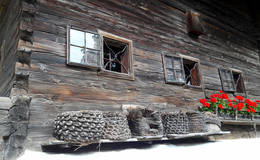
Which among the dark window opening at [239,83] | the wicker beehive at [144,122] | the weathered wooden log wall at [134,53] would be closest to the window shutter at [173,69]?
the weathered wooden log wall at [134,53]

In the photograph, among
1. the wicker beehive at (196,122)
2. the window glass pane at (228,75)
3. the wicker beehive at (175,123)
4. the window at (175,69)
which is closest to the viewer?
the wicker beehive at (175,123)

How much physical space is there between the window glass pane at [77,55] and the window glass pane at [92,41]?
8.8 inches

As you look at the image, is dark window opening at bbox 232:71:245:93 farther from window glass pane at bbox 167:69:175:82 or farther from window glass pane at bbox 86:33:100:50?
window glass pane at bbox 86:33:100:50

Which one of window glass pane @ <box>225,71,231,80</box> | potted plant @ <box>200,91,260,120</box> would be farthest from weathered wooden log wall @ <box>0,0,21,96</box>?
window glass pane @ <box>225,71,231,80</box>

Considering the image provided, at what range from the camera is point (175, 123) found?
425 cm

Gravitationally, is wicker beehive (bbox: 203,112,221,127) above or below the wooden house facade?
below

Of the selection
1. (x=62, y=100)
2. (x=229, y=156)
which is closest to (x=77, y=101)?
(x=62, y=100)

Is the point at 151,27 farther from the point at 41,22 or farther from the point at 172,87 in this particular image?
the point at 41,22

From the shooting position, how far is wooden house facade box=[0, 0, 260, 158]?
352 centimetres

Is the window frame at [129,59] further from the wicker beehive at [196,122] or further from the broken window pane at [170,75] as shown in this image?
the wicker beehive at [196,122]

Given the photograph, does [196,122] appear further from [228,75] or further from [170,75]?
[228,75]

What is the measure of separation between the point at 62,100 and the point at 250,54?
8181 mm

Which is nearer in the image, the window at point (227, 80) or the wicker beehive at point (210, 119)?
the wicker beehive at point (210, 119)

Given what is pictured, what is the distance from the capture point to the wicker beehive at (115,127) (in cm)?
336
